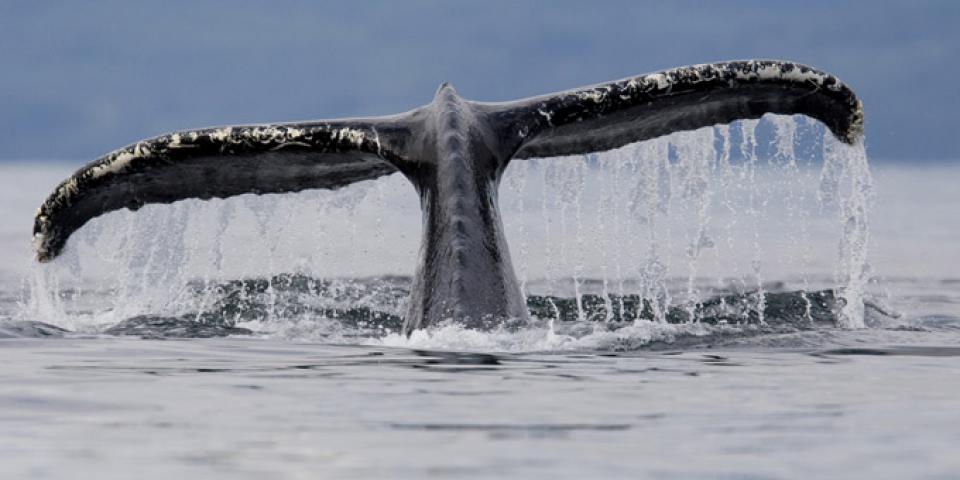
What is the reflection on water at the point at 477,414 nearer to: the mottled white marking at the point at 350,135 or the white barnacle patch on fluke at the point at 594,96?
the mottled white marking at the point at 350,135

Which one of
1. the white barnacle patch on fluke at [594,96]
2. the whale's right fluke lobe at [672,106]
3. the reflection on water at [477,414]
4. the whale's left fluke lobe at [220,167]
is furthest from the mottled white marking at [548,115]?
the reflection on water at [477,414]

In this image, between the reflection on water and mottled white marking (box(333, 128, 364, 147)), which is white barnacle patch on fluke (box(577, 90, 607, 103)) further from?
the reflection on water

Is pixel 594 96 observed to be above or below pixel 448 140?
above

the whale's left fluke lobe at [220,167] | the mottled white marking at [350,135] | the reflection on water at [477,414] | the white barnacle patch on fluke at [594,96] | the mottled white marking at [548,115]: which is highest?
the white barnacle patch on fluke at [594,96]

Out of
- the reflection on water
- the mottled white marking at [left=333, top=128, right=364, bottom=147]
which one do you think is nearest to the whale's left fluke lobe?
the mottled white marking at [left=333, top=128, right=364, bottom=147]

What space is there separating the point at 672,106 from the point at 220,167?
10.8ft

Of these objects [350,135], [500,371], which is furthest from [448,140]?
[500,371]

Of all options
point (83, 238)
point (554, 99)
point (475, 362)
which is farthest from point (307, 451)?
point (83, 238)

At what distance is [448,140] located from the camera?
11023mm

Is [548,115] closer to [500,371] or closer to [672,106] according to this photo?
[672,106]

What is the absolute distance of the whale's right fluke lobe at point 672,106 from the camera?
1116 centimetres

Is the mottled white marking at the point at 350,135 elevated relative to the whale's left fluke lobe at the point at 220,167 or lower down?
elevated

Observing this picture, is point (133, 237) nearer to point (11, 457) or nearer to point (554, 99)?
point (554, 99)

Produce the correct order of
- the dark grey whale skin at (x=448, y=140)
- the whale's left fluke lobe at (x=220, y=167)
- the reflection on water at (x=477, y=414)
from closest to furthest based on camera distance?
the reflection on water at (x=477, y=414) → the dark grey whale skin at (x=448, y=140) → the whale's left fluke lobe at (x=220, y=167)
